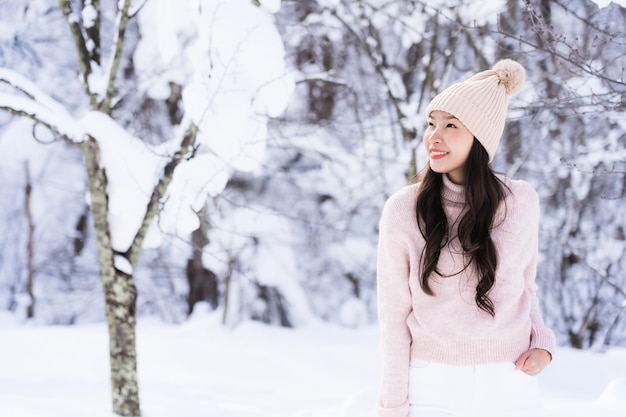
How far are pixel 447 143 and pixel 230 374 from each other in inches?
211

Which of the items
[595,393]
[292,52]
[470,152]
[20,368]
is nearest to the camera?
[470,152]

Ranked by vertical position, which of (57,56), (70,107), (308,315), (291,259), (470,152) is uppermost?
(57,56)

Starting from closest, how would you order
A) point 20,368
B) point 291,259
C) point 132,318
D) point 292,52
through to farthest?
point 132,318, point 20,368, point 292,52, point 291,259

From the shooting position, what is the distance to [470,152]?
191cm

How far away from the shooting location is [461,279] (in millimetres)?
1826

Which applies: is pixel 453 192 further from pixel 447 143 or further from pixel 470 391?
pixel 470 391

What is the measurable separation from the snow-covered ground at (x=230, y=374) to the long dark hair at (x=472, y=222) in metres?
2.07

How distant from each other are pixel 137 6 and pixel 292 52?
487 cm

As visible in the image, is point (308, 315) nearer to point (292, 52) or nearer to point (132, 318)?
point (292, 52)

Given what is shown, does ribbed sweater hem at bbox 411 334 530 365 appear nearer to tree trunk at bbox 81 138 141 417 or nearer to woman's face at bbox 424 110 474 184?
woman's face at bbox 424 110 474 184

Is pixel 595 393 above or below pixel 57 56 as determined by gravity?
below

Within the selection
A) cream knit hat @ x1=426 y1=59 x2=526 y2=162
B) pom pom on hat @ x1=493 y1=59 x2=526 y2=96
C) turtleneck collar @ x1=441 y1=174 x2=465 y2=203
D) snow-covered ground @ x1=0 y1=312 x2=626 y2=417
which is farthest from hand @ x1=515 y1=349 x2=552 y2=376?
snow-covered ground @ x1=0 y1=312 x2=626 y2=417

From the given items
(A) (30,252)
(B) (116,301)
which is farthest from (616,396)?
(A) (30,252)

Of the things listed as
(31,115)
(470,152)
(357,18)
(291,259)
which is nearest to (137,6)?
(31,115)
